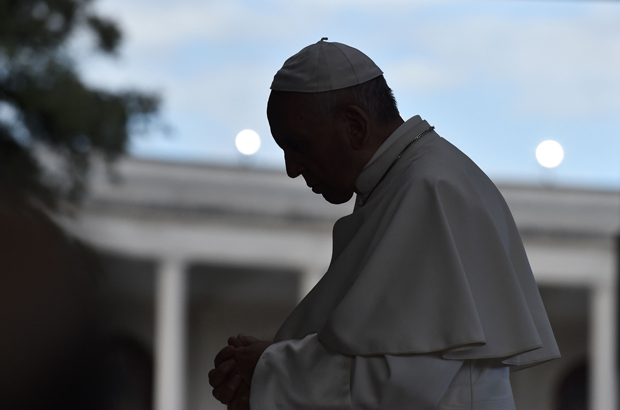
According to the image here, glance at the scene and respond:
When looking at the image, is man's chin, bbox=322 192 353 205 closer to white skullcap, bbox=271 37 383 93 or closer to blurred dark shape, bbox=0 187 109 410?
white skullcap, bbox=271 37 383 93

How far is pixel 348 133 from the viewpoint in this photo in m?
1.88

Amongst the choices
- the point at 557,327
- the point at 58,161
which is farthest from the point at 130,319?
the point at 557,327

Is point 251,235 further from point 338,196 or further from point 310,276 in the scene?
point 338,196

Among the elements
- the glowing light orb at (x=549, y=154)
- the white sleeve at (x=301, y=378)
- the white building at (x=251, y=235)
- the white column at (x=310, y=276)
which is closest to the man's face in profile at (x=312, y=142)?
the white sleeve at (x=301, y=378)

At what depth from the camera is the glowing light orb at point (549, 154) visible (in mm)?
14539

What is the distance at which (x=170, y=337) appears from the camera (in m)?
13.9

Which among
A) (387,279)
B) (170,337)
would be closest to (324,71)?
(387,279)

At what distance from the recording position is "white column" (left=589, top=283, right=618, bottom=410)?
46.5 feet

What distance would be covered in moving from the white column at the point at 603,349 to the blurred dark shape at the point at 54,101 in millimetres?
8265

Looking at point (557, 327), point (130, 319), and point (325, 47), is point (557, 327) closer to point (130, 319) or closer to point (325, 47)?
point (130, 319)

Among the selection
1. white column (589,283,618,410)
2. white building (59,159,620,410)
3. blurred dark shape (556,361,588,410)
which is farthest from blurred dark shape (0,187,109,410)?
blurred dark shape (556,361,588,410)

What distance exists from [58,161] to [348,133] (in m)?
9.76

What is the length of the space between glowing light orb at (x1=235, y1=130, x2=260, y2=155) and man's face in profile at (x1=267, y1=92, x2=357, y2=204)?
12.7m

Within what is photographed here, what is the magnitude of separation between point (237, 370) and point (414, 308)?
44 cm
